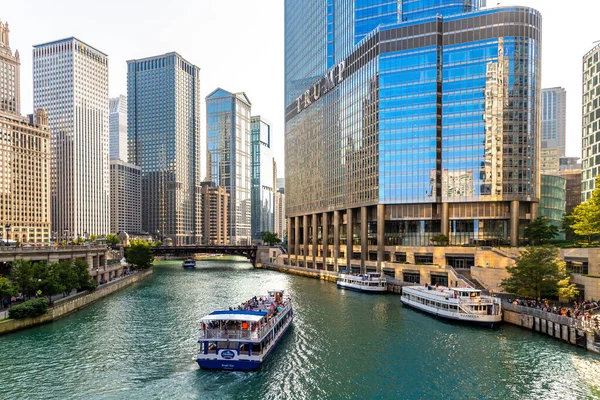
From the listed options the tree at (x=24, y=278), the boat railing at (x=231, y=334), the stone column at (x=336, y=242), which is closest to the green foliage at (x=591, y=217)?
the boat railing at (x=231, y=334)

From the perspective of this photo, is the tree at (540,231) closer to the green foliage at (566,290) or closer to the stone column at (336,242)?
the green foliage at (566,290)

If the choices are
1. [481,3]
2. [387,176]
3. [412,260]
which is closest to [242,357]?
[412,260]

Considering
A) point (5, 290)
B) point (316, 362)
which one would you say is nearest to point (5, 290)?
point (5, 290)

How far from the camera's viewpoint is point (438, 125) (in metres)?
126

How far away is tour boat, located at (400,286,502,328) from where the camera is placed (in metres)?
66.3

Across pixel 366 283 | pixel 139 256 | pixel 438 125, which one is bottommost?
pixel 366 283

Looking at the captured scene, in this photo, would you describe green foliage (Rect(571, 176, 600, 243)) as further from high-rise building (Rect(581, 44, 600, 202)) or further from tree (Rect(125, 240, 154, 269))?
tree (Rect(125, 240, 154, 269))

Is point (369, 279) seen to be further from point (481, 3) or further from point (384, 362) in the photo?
point (481, 3)

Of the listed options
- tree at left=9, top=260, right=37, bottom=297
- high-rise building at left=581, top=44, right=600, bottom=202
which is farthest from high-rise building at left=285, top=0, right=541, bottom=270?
tree at left=9, top=260, right=37, bottom=297

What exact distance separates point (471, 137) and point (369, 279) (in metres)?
51.1

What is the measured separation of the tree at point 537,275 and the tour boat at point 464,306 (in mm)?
5400

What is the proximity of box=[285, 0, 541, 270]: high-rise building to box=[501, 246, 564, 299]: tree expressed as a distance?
49.5m

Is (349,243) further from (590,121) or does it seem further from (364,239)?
(590,121)

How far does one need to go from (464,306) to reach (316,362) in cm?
2990
